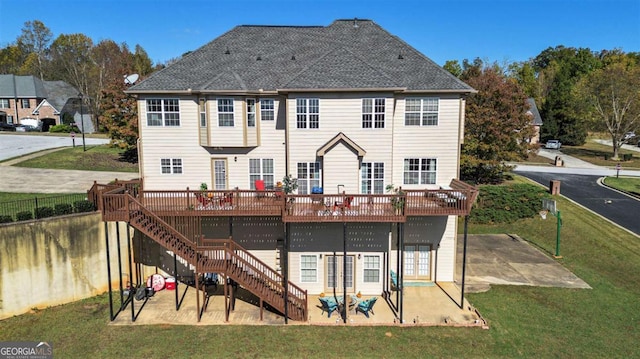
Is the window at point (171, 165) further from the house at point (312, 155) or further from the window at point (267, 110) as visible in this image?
the window at point (267, 110)

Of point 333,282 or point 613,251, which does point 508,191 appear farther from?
point 333,282

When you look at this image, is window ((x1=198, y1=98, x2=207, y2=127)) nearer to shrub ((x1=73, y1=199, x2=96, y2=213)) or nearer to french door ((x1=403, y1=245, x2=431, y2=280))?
shrub ((x1=73, y1=199, x2=96, y2=213))

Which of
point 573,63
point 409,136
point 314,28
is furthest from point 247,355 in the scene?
point 573,63

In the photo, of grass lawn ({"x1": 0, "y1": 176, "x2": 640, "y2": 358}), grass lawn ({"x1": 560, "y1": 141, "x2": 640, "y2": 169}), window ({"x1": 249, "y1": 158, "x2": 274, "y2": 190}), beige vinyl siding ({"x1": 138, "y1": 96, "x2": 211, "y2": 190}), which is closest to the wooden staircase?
grass lawn ({"x1": 0, "y1": 176, "x2": 640, "y2": 358})

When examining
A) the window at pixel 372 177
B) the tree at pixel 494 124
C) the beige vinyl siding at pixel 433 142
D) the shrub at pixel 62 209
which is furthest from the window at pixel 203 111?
the tree at pixel 494 124

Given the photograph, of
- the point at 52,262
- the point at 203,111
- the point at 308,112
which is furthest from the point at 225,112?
the point at 52,262

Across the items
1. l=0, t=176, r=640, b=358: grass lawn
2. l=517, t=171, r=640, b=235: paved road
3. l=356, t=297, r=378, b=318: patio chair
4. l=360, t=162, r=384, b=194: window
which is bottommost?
l=0, t=176, r=640, b=358: grass lawn

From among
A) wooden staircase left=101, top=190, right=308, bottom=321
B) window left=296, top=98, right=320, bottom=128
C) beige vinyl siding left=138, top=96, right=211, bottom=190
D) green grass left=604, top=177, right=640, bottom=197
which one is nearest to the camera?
wooden staircase left=101, top=190, right=308, bottom=321
